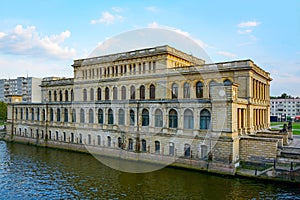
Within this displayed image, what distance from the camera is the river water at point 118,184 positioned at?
76.3 feet

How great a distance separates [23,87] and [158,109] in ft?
366

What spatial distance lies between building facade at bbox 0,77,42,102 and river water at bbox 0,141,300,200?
300 feet

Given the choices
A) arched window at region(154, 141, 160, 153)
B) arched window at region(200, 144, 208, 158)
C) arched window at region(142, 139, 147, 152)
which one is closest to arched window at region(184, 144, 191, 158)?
arched window at region(200, 144, 208, 158)

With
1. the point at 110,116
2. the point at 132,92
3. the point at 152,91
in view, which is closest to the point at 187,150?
the point at 110,116

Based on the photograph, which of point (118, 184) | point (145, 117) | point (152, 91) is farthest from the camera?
point (152, 91)

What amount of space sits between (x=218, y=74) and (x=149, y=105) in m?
11.5

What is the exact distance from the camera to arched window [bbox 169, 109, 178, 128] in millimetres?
34491

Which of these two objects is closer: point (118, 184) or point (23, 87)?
point (118, 184)

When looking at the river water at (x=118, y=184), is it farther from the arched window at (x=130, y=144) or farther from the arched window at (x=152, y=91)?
the arched window at (x=152, y=91)

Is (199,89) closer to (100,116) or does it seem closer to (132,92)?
(132,92)

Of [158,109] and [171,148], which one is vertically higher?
[158,109]

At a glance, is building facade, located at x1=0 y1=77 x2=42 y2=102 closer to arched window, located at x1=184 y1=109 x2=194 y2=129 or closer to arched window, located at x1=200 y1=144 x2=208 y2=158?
arched window, located at x1=184 y1=109 x2=194 y2=129

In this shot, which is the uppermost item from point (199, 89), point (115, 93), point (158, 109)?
point (199, 89)

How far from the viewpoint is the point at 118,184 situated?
26.2 meters
